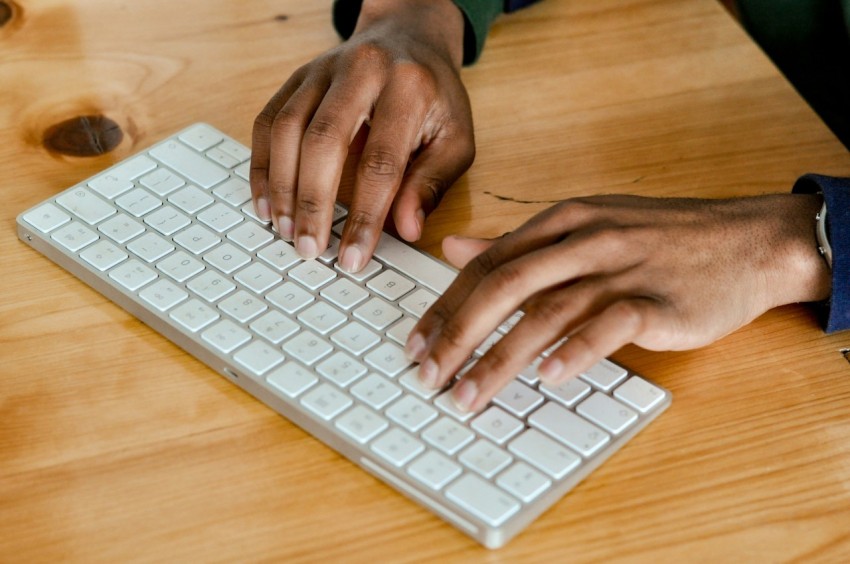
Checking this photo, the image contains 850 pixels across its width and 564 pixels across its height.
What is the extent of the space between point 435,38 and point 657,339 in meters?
0.40

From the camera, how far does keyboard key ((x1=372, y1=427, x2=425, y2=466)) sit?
581 millimetres

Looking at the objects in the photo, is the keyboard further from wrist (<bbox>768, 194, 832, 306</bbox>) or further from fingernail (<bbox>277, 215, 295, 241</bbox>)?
wrist (<bbox>768, 194, 832, 306</bbox>)

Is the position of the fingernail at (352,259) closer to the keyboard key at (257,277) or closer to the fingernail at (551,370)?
the keyboard key at (257,277)

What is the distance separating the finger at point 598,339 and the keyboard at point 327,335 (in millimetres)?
22

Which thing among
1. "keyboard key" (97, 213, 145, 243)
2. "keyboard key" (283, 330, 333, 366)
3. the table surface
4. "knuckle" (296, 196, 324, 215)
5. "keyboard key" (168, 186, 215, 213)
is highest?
"knuckle" (296, 196, 324, 215)

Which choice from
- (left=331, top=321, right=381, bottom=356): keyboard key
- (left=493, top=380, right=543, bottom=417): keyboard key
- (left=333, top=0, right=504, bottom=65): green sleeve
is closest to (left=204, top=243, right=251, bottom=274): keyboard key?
(left=331, top=321, right=381, bottom=356): keyboard key

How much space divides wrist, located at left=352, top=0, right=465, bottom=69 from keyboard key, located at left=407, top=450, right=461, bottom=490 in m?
0.44

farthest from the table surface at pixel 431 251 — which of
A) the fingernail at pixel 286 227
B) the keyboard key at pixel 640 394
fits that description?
the fingernail at pixel 286 227

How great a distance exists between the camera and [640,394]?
639mm

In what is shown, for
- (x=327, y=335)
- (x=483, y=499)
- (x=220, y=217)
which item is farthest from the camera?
(x=220, y=217)

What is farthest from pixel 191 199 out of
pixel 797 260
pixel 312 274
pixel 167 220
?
pixel 797 260

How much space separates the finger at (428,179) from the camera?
0.77 m

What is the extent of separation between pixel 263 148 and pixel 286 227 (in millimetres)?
91

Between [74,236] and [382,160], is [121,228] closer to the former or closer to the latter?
[74,236]
